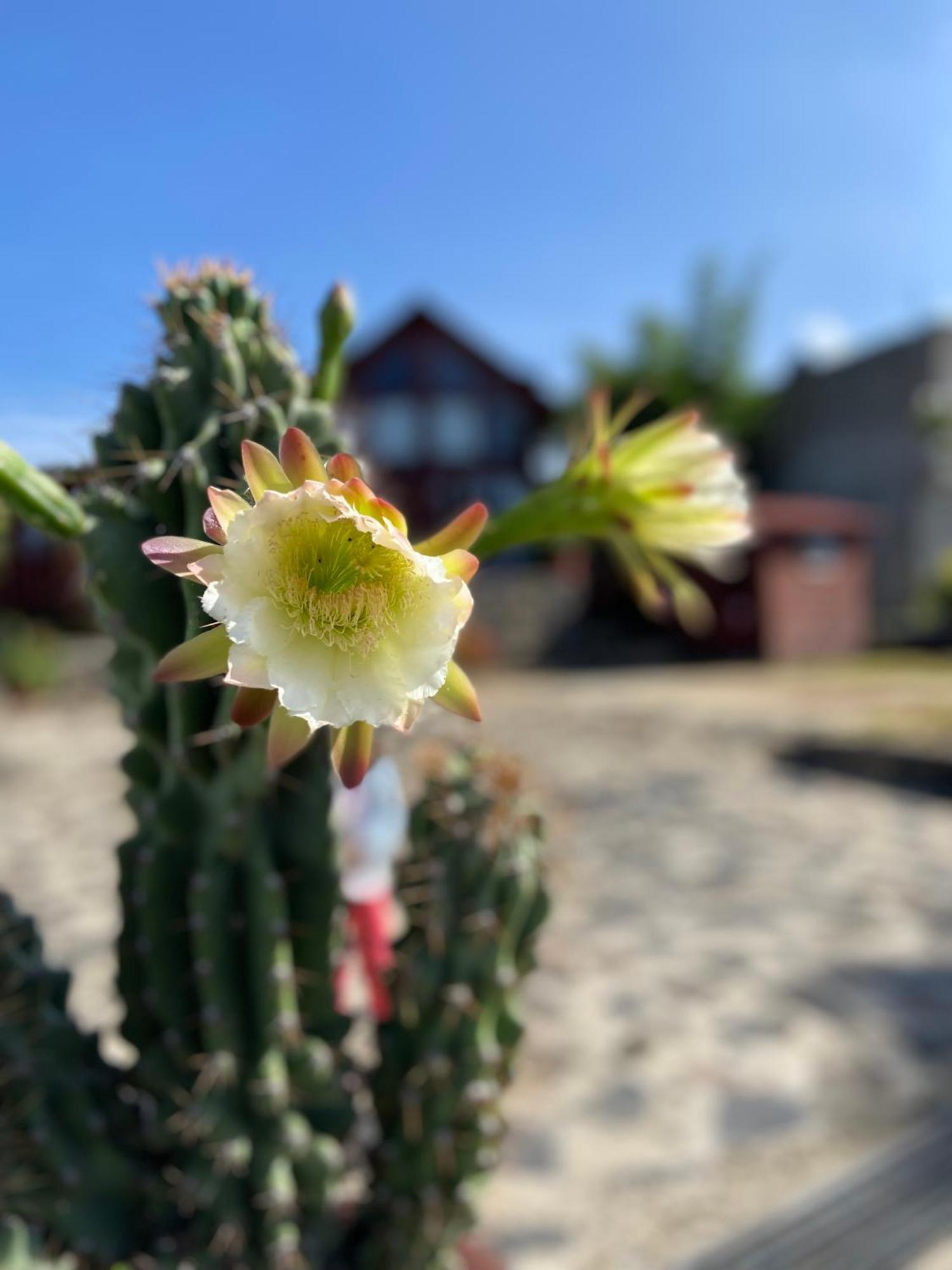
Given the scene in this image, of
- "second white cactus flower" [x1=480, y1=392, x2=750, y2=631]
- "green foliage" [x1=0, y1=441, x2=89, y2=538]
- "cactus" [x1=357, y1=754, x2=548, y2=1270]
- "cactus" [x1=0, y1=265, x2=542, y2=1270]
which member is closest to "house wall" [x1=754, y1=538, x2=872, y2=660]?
"cactus" [x1=357, y1=754, x2=548, y2=1270]

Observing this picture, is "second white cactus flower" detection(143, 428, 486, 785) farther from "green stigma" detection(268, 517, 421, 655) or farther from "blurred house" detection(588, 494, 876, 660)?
"blurred house" detection(588, 494, 876, 660)

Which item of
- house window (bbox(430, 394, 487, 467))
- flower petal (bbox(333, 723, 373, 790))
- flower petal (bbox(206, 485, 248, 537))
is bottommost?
flower petal (bbox(333, 723, 373, 790))

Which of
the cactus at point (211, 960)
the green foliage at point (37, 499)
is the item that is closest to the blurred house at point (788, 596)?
the cactus at point (211, 960)

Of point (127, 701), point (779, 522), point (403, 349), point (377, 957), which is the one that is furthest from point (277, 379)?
point (403, 349)

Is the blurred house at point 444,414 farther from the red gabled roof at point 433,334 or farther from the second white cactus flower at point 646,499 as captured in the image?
the second white cactus flower at point 646,499

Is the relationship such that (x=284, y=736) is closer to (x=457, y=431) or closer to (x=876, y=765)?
(x=876, y=765)

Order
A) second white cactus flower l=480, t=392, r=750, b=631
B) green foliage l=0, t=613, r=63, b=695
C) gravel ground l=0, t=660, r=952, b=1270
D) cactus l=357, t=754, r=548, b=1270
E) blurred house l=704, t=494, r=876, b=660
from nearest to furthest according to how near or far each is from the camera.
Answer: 1. second white cactus flower l=480, t=392, r=750, b=631
2. cactus l=357, t=754, r=548, b=1270
3. gravel ground l=0, t=660, r=952, b=1270
4. green foliage l=0, t=613, r=63, b=695
5. blurred house l=704, t=494, r=876, b=660

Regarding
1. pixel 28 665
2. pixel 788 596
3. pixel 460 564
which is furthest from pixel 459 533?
pixel 788 596
